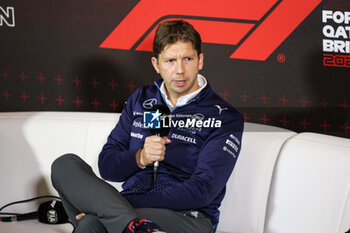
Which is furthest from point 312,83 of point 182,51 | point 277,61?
point 182,51

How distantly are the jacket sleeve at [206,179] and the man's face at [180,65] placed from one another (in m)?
0.27

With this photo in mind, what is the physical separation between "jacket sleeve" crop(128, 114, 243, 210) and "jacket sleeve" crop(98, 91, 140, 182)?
0.19 m

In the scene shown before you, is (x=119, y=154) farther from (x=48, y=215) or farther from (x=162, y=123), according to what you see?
(x=48, y=215)

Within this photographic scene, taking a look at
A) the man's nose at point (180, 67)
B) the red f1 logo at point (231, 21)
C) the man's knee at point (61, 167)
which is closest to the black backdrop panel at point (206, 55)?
the red f1 logo at point (231, 21)

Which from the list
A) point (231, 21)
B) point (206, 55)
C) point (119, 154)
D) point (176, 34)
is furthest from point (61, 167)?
point (231, 21)

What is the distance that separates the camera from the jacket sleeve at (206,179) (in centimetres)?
219

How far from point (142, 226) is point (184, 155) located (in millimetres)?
529

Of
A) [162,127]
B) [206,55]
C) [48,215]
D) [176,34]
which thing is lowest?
[48,215]

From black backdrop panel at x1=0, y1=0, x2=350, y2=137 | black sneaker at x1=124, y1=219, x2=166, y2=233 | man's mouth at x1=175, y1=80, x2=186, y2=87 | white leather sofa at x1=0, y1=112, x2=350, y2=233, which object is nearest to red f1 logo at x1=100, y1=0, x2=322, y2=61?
black backdrop panel at x1=0, y1=0, x2=350, y2=137

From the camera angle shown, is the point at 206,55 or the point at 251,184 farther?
the point at 206,55

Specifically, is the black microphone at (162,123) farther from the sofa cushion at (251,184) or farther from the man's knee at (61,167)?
the sofa cushion at (251,184)

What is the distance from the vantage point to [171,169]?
2.40 m

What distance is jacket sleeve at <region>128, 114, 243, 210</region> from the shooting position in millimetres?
2191

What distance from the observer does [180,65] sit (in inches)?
95.6
